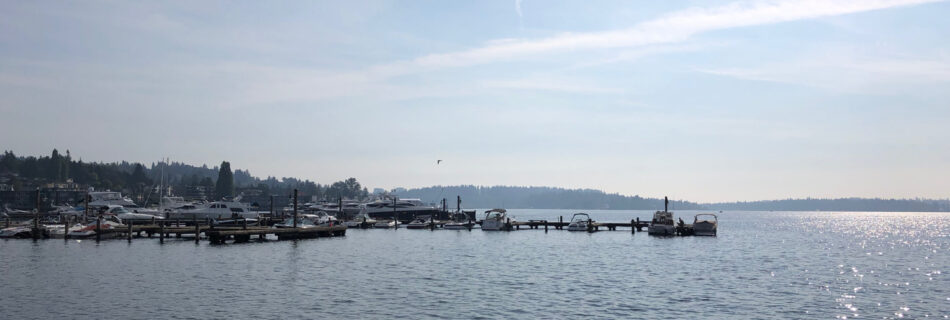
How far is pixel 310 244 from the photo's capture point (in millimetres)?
76812

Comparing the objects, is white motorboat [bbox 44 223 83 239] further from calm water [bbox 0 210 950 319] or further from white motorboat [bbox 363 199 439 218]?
white motorboat [bbox 363 199 439 218]

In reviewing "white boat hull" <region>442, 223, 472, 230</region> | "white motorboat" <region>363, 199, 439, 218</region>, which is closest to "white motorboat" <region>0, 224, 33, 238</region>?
"white boat hull" <region>442, 223, 472, 230</region>

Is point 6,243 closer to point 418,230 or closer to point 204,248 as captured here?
point 204,248

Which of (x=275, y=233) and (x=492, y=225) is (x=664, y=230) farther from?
(x=275, y=233)

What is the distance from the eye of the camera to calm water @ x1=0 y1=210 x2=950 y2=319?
1356 inches

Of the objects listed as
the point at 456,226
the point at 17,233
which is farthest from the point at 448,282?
the point at 456,226

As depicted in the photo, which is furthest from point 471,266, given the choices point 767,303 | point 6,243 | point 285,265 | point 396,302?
point 6,243

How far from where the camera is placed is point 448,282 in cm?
4478

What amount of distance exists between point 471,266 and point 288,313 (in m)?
23.5

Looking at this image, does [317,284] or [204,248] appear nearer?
[317,284]

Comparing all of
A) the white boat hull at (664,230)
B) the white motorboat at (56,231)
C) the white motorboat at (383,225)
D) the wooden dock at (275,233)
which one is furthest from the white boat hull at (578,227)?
the white motorboat at (56,231)

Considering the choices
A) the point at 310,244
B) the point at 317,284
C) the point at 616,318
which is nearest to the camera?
the point at 616,318

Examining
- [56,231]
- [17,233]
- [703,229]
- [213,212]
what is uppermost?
[213,212]

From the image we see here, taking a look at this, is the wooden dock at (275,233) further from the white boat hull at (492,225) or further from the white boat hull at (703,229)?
the white boat hull at (703,229)
